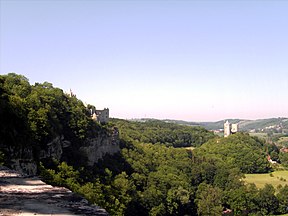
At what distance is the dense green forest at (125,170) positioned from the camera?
37188mm

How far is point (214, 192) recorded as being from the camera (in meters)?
85.0

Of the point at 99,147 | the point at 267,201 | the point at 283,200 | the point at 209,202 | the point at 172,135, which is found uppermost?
the point at 99,147

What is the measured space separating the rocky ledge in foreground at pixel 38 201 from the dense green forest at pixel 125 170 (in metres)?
20.3

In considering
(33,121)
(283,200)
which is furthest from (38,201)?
(283,200)

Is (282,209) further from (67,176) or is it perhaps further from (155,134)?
(155,134)

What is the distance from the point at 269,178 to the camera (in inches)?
4857

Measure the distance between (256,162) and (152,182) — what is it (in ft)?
245

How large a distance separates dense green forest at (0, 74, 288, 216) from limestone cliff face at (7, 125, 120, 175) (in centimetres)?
64

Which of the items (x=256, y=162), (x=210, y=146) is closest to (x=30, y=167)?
(x=256, y=162)

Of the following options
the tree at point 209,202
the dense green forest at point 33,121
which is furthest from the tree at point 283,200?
the dense green forest at point 33,121

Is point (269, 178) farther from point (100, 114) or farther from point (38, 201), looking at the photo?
point (38, 201)

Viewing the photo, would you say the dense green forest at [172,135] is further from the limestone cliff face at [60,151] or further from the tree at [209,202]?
the limestone cliff face at [60,151]

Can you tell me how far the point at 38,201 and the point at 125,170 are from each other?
68.5m

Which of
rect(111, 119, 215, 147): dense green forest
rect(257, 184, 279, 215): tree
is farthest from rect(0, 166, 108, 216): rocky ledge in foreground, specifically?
rect(111, 119, 215, 147): dense green forest
